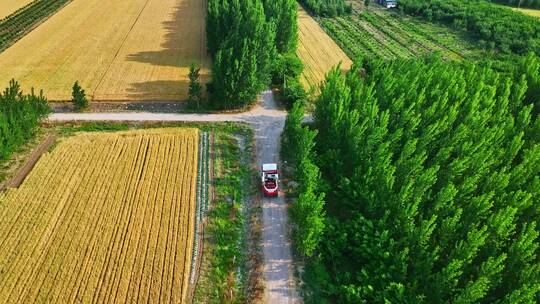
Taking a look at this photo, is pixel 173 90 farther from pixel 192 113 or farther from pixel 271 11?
pixel 271 11

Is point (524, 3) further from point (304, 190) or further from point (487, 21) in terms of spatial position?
point (304, 190)

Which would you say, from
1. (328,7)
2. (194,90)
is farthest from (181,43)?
(328,7)

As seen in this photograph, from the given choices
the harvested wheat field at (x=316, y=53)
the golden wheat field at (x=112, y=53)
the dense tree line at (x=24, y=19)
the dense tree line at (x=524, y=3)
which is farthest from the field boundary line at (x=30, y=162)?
the dense tree line at (x=524, y=3)

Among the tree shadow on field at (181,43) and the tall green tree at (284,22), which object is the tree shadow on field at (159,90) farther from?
the tall green tree at (284,22)

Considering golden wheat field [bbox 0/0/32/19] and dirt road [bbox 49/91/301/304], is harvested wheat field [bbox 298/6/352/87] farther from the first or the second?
golden wheat field [bbox 0/0/32/19]

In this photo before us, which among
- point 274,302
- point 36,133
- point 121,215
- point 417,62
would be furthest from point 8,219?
point 417,62

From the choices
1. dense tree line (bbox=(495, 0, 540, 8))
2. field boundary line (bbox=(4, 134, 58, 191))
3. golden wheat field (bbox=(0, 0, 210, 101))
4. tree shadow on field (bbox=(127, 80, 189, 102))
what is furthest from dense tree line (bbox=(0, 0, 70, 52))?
dense tree line (bbox=(495, 0, 540, 8))

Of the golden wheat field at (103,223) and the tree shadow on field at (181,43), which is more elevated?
the tree shadow on field at (181,43)
